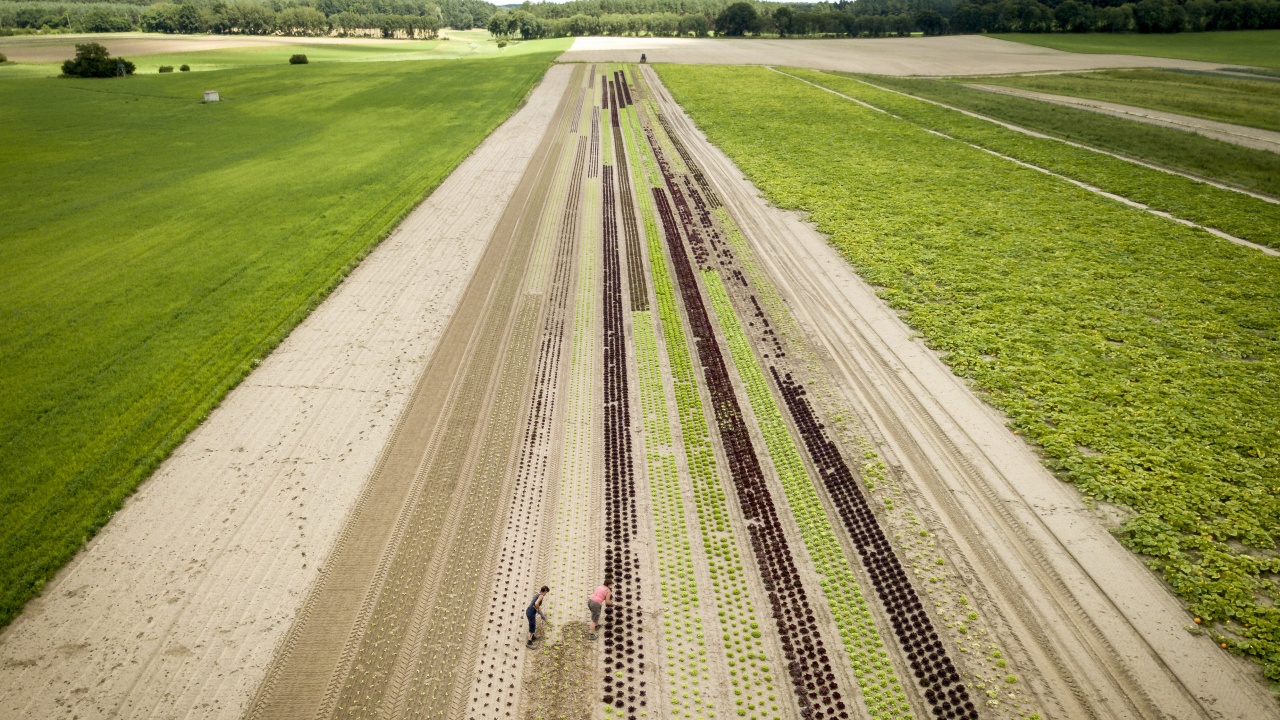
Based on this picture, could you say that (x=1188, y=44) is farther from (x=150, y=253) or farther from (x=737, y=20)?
(x=150, y=253)

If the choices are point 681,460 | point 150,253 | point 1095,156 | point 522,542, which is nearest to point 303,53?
point 150,253

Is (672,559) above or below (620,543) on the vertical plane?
below

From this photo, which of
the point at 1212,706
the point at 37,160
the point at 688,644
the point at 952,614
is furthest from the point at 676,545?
the point at 37,160

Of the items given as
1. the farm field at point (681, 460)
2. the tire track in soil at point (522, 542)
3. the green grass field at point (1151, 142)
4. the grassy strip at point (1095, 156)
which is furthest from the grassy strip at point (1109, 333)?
the tire track in soil at point (522, 542)

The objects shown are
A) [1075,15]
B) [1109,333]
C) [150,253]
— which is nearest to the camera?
[1109,333]

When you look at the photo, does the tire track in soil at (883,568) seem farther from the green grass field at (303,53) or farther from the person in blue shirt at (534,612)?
the green grass field at (303,53)

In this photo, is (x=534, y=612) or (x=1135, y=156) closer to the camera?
(x=534, y=612)
